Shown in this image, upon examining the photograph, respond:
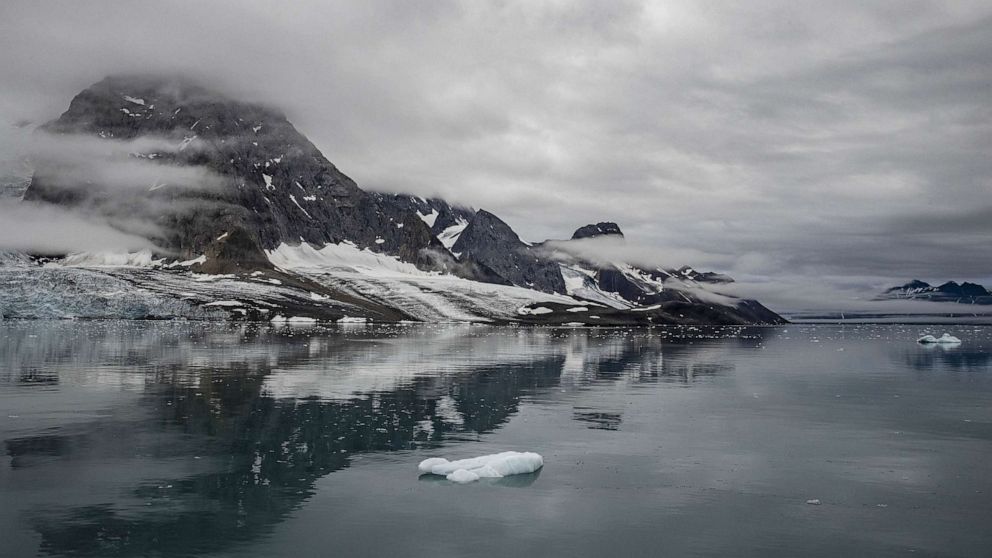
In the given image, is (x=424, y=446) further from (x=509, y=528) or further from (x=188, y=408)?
(x=188, y=408)

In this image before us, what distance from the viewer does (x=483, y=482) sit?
24719 millimetres

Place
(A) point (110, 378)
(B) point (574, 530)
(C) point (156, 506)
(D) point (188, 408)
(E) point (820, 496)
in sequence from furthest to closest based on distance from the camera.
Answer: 1. (A) point (110, 378)
2. (D) point (188, 408)
3. (E) point (820, 496)
4. (C) point (156, 506)
5. (B) point (574, 530)

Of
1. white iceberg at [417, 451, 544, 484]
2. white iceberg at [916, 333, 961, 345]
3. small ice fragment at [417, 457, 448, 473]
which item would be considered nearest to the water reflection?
white iceberg at [417, 451, 544, 484]

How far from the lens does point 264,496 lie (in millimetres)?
22203

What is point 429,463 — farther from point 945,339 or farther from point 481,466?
point 945,339

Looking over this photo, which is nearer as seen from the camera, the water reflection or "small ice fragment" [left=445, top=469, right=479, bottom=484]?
the water reflection

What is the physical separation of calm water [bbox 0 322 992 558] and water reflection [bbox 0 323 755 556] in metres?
0.14

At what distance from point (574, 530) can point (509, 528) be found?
167 cm

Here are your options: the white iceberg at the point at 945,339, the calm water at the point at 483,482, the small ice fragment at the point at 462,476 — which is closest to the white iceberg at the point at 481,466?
the small ice fragment at the point at 462,476

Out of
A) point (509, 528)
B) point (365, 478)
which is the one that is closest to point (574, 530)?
point (509, 528)

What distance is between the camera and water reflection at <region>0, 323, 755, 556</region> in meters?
19.9

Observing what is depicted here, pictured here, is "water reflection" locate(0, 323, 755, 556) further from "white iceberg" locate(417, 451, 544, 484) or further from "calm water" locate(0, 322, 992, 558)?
"white iceberg" locate(417, 451, 544, 484)

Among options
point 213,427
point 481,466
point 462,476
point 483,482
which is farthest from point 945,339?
point 213,427

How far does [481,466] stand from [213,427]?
1419 cm
